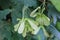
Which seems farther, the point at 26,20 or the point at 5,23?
the point at 5,23

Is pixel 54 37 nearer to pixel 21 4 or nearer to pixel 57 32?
pixel 57 32

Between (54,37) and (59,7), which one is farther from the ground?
(59,7)

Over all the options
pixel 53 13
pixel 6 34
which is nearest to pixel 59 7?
pixel 53 13

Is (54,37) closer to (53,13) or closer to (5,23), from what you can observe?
(53,13)

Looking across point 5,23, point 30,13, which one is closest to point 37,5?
point 30,13

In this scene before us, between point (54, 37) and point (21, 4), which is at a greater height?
point (21, 4)

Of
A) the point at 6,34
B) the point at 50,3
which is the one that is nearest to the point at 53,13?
the point at 50,3

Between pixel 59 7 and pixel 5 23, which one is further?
pixel 5 23

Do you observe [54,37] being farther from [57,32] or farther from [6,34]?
[6,34]
